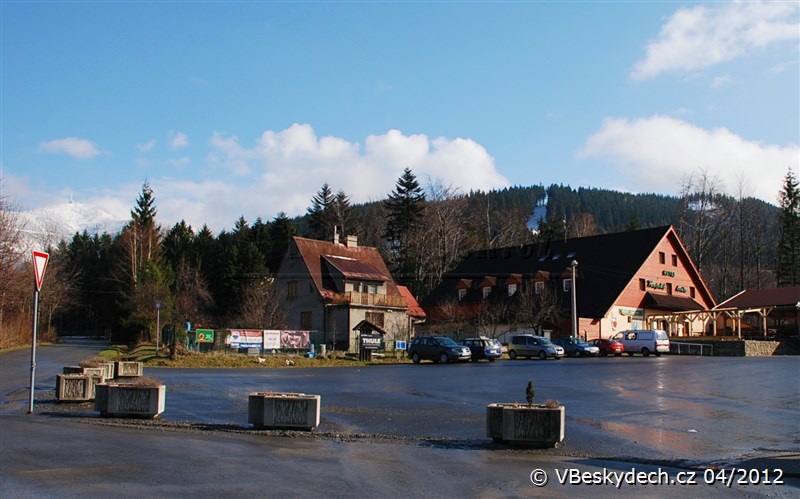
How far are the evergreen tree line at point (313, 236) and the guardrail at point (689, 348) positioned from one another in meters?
22.8

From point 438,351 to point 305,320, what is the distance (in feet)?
71.3

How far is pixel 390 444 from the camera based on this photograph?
12.8 m

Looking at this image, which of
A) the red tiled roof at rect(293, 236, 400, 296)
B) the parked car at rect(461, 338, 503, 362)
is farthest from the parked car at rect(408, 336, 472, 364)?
the red tiled roof at rect(293, 236, 400, 296)

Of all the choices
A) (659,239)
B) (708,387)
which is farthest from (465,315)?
(708,387)

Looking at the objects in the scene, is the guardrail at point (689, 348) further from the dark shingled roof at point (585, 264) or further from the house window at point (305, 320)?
the house window at point (305, 320)

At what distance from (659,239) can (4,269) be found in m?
52.1

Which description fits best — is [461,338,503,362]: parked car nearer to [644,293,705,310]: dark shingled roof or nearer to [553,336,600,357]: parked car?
[553,336,600,357]: parked car

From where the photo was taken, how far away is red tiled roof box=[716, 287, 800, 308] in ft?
197

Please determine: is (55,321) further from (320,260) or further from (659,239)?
(659,239)

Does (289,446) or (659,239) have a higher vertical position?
(659,239)

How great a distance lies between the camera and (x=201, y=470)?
9.65 m

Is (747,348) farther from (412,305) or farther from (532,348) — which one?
(412,305)

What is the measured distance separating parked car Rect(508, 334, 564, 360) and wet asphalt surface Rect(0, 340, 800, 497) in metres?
22.1

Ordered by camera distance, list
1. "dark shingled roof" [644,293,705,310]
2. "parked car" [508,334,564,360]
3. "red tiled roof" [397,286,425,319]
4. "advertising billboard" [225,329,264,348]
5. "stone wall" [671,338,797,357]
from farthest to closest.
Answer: "red tiled roof" [397,286,425,319] < "dark shingled roof" [644,293,705,310] < "stone wall" [671,338,797,357] < "parked car" [508,334,564,360] < "advertising billboard" [225,329,264,348]
